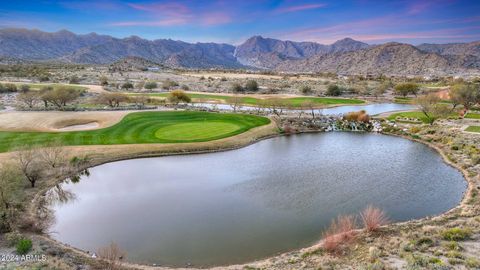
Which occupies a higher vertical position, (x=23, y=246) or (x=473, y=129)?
(x=473, y=129)

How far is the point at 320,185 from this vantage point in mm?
30078

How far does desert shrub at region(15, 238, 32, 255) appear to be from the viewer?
18.0m

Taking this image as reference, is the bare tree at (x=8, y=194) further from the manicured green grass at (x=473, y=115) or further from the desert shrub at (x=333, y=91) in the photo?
the desert shrub at (x=333, y=91)

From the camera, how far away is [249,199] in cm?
2697

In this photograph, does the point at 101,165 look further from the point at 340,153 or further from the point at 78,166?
the point at 340,153

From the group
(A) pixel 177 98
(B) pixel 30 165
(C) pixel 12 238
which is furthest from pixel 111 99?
(C) pixel 12 238

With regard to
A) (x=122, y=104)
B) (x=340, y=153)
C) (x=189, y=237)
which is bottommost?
(x=189, y=237)

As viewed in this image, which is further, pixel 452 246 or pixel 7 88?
pixel 7 88

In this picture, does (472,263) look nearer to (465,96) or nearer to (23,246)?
(23,246)

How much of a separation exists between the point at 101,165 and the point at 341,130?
128ft

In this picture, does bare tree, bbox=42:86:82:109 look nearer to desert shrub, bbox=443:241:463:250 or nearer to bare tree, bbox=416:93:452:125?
desert shrub, bbox=443:241:463:250

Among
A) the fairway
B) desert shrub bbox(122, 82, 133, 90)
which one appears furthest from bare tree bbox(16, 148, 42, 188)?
desert shrub bbox(122, 82, 133, 90)

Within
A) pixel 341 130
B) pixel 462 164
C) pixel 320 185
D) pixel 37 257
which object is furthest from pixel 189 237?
pixel 341 130

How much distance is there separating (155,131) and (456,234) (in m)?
39.9
